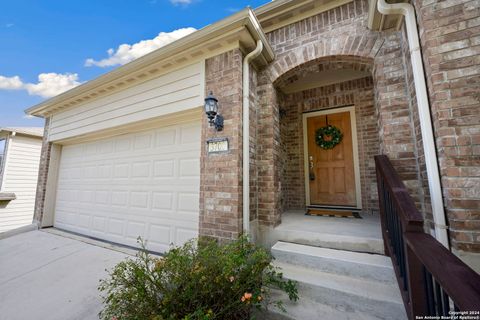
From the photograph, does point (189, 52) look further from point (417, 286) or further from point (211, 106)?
point (417, 286)

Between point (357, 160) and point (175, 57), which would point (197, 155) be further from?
point (357, 160)

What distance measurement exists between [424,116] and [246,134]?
1686mm

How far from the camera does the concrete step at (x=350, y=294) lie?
1.45 m

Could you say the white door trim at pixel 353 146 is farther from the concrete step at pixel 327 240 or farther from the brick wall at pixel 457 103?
the brick wall at pixel 457 103

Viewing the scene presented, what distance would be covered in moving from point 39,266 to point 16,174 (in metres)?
6.95

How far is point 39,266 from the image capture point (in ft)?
9.18

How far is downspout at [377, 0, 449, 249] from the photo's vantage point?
1463 millimetres

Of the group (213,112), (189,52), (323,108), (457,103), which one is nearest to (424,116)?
(457,103)

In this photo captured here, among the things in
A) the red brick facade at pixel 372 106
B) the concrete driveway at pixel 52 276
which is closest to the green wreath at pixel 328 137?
the red brick facade at pixel 372 106

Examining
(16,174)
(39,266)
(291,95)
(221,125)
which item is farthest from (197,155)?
(16,174)

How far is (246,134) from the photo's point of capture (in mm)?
2398

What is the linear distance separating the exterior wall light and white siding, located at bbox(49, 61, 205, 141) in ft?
1.27

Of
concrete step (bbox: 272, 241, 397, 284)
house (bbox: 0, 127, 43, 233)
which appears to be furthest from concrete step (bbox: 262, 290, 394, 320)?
house (bbox: 0, 127, 43, 233)

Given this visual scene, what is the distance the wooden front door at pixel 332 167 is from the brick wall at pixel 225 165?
219 centimetres
